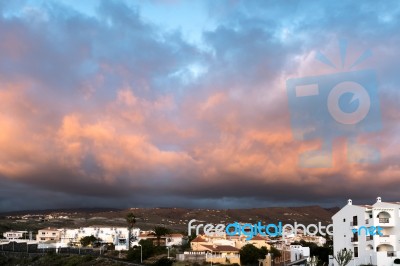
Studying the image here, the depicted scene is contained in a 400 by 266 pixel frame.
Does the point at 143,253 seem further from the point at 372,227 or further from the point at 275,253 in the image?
the point at 372,227

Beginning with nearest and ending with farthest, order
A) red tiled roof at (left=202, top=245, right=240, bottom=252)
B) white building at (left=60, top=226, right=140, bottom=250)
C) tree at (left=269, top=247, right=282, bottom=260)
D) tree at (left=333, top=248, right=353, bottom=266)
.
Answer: tree at (left=333, top=248, right=353, bottom=266), red tiled roof at (left=202, top=245, right=240, bottom=252), tree at (left=269, top=247, right=282, bottom=260), white building at (left=60, top=226, right=140, bottom=250)

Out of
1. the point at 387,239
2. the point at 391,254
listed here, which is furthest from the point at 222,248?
the point at 391,254

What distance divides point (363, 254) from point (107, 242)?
340 ft

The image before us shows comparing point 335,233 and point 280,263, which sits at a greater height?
point 335,233

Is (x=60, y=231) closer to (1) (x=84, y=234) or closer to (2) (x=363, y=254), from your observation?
(1) (x=84, y=234)

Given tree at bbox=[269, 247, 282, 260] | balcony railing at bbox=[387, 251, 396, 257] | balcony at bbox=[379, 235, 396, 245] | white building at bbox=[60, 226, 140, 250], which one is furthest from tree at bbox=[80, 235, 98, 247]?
balcony railing at bbox=[387, 251, 396, 257]

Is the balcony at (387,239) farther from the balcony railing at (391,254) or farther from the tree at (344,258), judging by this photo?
the tree at (344,258)

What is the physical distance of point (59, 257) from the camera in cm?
12900

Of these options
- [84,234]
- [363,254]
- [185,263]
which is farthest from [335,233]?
[84,234]

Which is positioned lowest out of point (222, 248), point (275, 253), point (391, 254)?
point (275, 253)

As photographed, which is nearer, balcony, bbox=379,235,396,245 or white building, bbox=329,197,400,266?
white building, bbox=329,197,400,266

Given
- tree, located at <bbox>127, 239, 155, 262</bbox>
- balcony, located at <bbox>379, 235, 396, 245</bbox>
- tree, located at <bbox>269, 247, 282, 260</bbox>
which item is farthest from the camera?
tree, located at <bbox>269, 247, 282, 260</bbox>

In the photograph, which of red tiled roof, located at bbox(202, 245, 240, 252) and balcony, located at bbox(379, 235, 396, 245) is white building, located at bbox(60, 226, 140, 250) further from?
balcony, located at bbox(379, 235, 396, 245)

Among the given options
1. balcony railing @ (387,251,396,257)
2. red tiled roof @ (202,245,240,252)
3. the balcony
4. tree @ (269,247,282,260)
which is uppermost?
the balcony
